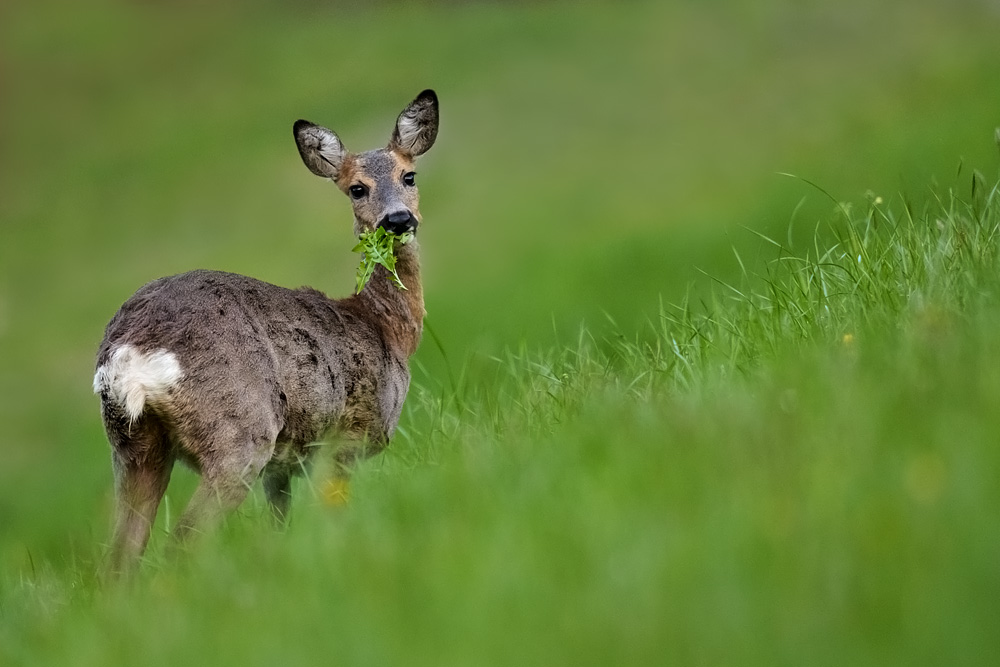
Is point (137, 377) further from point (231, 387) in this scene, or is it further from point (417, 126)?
point (417, 126)

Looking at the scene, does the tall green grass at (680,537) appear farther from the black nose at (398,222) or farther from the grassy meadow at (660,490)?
the black nose at (398,222)

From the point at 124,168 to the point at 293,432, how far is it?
19.2 m

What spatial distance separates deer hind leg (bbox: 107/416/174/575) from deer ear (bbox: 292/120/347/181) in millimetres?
1993

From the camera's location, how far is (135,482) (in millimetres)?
5344

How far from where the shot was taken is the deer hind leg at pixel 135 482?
522 cm

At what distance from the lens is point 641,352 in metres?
5.65

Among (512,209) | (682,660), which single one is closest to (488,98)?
(512,209)

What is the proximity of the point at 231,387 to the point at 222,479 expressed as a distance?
0.36m

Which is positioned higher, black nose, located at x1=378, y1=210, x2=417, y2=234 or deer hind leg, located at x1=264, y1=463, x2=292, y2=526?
black nose, located at x1=378, y1=210, x2=417, y2=234

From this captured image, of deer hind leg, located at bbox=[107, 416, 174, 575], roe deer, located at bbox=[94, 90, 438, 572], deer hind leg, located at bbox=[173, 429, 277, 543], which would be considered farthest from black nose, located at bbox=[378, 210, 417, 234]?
deer hind leg, located at bbox=[107, 416, 174, 575]

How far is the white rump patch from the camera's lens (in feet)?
16.7

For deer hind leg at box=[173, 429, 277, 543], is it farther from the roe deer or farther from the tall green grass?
the tall green grass

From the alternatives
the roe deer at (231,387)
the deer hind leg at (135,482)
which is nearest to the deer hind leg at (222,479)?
the roe deer at (231,387)

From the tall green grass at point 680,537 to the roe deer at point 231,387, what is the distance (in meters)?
0.46
